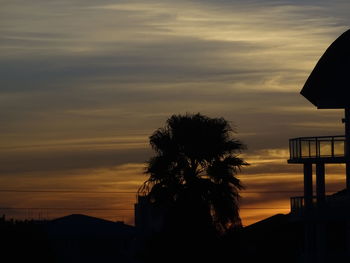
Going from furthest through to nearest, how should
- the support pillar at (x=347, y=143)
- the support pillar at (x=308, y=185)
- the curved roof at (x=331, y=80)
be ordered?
the support pillar at (x=308, y=185), the curved roof at (x=331, y=80), the support pillar at (x=347, y=143)

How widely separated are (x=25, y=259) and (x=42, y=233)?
730cm

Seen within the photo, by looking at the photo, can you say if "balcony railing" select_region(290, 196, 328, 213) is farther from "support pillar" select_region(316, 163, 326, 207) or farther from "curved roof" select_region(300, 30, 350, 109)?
"curved roof" select_region(300, 30, 350, 109)

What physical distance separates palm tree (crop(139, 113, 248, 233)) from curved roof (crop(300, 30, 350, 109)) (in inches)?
224

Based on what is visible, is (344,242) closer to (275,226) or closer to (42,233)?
(275,226)

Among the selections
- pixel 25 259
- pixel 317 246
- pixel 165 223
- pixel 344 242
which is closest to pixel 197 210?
pixel 165 223

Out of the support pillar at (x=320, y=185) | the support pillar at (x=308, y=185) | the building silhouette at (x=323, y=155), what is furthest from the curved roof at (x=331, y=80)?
the support pillar at (x=320, y=185)

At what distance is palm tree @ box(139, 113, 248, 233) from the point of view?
70.4 meters

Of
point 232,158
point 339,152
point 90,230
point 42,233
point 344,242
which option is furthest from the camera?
point 90,230

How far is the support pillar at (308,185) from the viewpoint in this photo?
230 ft

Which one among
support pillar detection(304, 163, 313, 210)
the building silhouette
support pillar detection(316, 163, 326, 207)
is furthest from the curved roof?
support pillar detection(316, 163, 326, 207)

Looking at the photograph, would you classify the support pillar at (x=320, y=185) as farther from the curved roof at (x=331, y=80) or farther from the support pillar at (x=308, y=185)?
the curved roof at (x=331, y=80)

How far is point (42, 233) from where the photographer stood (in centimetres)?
9269

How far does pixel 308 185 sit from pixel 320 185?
4.83 feet

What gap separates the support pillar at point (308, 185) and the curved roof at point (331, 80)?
11.7 ft
